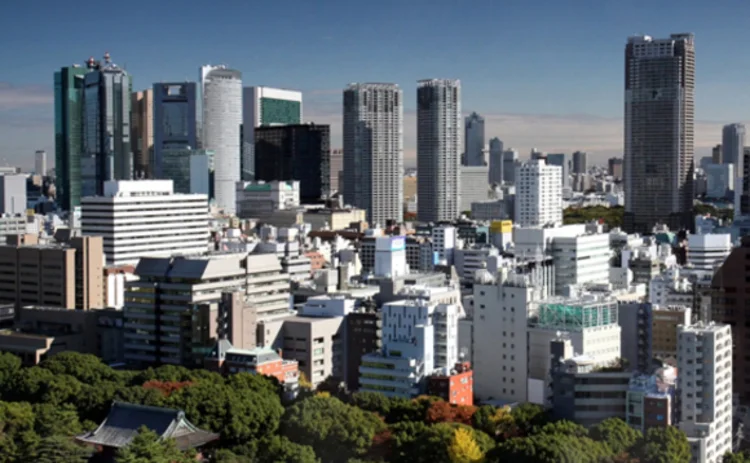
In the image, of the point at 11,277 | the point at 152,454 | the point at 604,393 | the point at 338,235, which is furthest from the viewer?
the point at 338,235

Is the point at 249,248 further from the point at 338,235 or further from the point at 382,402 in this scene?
the point at 382,402

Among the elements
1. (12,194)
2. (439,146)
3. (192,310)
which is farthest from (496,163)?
(192,310)

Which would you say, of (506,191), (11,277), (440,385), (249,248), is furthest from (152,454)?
(506,191)

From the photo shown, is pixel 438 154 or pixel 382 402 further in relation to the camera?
pixel 438 154

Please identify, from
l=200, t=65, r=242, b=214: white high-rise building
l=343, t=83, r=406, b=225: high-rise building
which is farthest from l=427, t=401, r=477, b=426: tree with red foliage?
l=200, t=65, r=242, b=214: white high-rise building

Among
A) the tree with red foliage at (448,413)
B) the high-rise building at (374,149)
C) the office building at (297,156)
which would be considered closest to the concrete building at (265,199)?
the high-rise building at (374,149)

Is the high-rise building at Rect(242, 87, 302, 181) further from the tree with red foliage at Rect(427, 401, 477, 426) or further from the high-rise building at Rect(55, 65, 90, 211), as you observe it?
the tree with red foliage at Rect(427, 401, 477, 426)

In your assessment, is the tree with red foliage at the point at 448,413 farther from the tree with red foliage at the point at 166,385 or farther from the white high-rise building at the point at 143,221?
the white high-rise building at the point at 143,221
